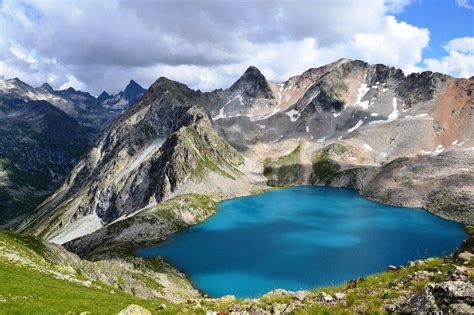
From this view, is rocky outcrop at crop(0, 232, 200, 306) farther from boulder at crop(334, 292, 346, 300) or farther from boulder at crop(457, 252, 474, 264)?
boulder at crop(457, 252, 474, 264)

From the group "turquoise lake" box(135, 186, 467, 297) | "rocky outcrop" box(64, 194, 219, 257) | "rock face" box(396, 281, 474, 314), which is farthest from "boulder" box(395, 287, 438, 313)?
"rocky outcrop" box(64, 194, 219, 257)

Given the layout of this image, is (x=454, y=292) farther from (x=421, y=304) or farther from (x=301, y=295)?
(x=301, y=295)

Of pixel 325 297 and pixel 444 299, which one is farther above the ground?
pixel 444 299

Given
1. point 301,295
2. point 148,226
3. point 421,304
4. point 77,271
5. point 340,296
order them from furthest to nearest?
point 148,226 < point 77,271 < point 301,295 < point 340,296 < point 421,304

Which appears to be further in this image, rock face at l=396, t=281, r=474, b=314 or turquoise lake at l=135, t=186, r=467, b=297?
turquoise lake at l=135, t=186, r=467, b=297

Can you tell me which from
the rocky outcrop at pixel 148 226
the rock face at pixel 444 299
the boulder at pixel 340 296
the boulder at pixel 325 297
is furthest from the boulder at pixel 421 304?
the rocky outcrop at pixel 148 226

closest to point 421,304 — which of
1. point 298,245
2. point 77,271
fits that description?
point 77,271

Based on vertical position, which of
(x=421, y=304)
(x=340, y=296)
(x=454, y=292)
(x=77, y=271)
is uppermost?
(x=454, y=292)

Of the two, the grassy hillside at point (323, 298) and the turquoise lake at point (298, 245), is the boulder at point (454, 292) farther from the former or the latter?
the turquoise lake at point (298, 245)
